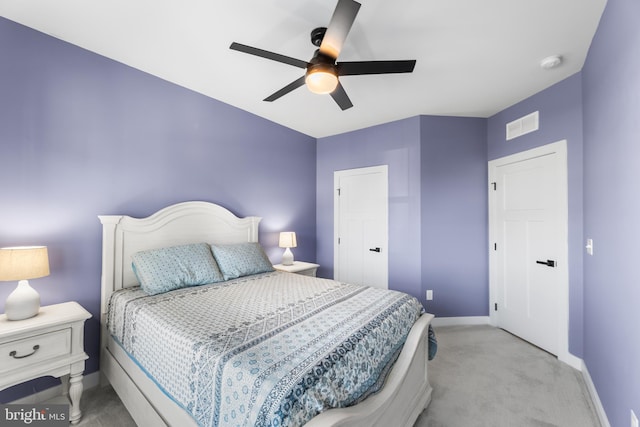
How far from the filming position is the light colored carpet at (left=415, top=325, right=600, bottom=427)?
71.8 inches

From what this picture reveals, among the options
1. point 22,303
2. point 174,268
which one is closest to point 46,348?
point 22,303

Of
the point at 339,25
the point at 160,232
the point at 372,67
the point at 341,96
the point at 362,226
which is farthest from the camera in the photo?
the point at 362,226

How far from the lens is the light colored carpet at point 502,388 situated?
1824 millimetres

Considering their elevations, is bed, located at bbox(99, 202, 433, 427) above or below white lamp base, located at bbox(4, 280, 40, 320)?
below

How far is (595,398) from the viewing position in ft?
6.33

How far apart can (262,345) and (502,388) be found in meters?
2.05

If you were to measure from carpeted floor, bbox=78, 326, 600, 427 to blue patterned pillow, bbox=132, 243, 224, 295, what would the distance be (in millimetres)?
855

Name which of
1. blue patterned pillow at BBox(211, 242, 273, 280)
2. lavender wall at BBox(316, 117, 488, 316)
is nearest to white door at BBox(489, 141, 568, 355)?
lavender wall at BBox(316, 117, 488, 316)

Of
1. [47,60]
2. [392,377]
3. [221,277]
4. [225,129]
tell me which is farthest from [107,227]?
[392,377]

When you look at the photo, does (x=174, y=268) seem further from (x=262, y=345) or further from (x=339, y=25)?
(x=339, y=25)

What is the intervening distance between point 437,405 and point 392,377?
0.85 meters

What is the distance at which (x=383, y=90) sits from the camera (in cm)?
274

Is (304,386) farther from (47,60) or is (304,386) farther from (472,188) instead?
(472,188)

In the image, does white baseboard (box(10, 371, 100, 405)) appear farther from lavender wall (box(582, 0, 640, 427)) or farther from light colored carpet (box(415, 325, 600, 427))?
lavender wall (box(582, 0, 640, 427))
